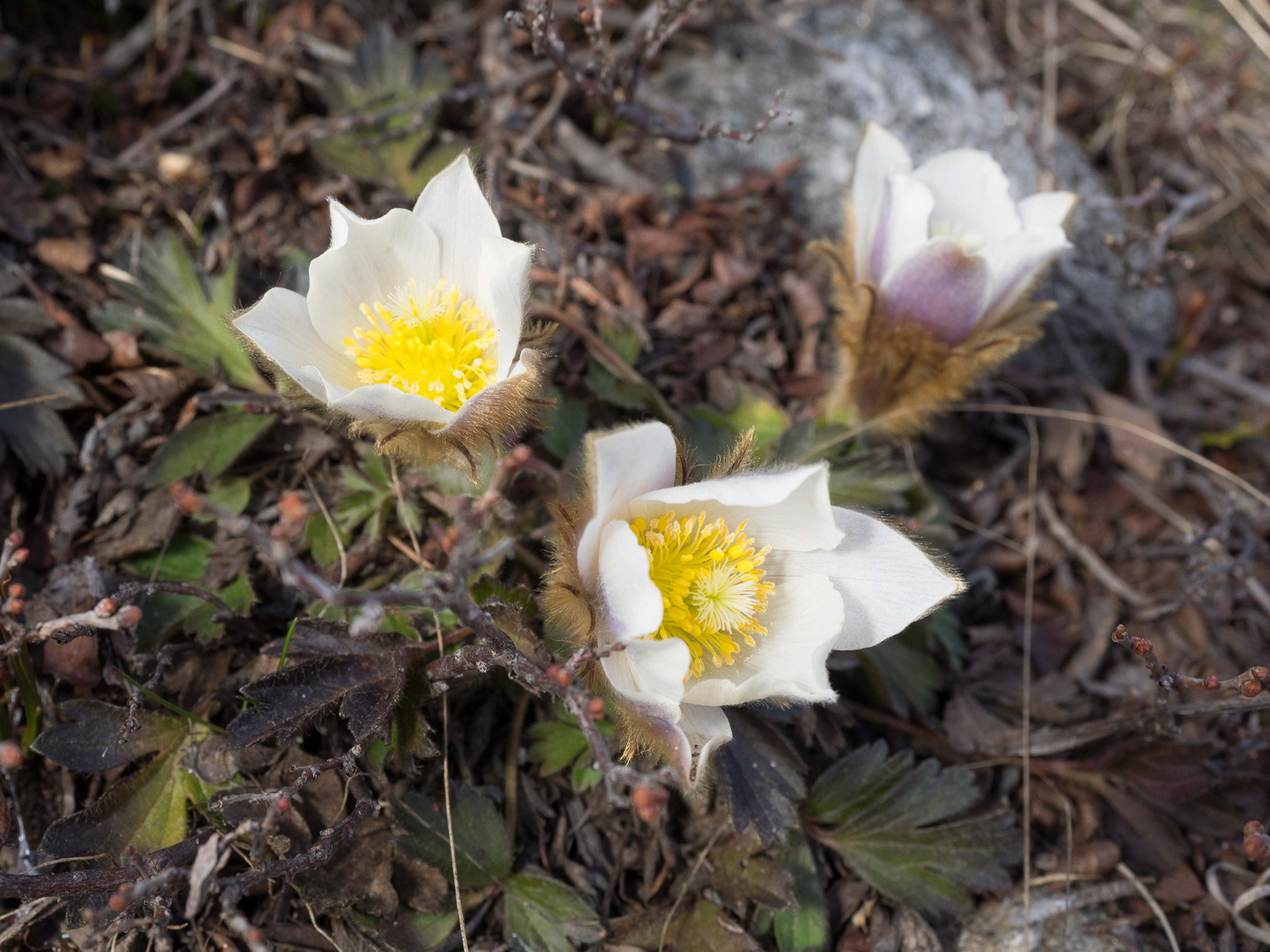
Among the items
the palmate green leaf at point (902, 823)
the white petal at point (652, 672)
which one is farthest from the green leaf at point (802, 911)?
the white petal at point (652, 672)

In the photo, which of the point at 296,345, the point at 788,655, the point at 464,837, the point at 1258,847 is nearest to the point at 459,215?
the point at 296,345

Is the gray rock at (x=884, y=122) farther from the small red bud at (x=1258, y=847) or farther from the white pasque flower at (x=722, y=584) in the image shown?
the small red bud at (x=1258, y=847)

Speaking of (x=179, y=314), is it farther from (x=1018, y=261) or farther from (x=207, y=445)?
(x=1018, y=261)

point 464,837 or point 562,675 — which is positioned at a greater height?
point 562,675

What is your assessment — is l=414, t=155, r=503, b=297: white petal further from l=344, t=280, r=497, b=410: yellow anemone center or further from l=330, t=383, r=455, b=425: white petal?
l=330, t=383, r=455, b=425: white petal

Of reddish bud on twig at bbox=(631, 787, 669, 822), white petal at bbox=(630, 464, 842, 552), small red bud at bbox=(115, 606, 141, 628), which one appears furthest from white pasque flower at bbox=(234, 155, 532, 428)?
reddish bud on twig at bbox=(631, 787, 669, 822)

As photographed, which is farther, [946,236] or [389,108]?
[389,108]
